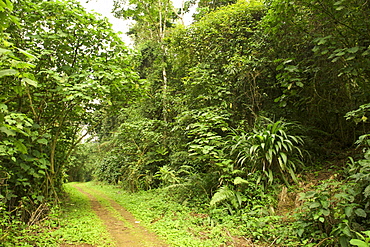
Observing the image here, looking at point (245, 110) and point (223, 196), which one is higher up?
point (245, 110)

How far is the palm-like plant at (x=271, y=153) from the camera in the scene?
4652mm

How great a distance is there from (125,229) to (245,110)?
446cm

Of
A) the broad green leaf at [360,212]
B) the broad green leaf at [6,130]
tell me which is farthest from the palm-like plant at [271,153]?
the broad green leaf at [6,130]

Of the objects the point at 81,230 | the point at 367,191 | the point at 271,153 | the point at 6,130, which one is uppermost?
the point at 6,130

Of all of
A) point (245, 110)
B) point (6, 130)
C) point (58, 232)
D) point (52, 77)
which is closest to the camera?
point (6, 130)

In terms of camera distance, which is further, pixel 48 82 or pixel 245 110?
pixel 245 110

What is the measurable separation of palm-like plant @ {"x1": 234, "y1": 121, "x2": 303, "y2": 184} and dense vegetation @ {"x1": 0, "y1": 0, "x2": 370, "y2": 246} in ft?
0.09

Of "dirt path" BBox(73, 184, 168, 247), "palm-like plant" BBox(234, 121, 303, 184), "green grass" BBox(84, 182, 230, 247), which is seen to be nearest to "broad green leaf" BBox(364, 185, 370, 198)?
"palm-like plant" BBox(234, 121, 303, 184)

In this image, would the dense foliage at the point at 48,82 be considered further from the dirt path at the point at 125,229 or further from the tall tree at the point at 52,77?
the dirt path at the point at 125,229

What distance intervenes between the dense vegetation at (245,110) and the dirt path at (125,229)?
3.75 feet

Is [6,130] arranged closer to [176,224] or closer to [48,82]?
[48,82]

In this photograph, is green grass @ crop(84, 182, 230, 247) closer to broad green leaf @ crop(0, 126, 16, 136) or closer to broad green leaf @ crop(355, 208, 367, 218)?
broad green leaf @ crop(355, 208, 367, 218)

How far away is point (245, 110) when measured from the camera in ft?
22.3

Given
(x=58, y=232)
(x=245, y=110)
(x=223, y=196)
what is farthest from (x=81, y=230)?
(x=245, y=110)
